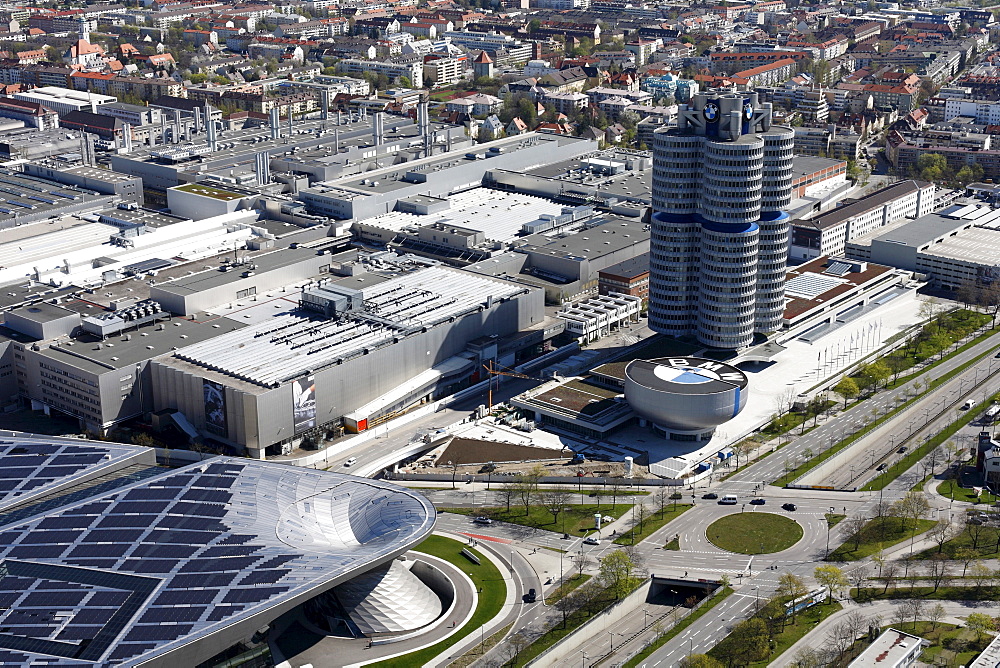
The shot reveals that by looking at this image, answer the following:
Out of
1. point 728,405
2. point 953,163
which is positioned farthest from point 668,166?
point 953,163

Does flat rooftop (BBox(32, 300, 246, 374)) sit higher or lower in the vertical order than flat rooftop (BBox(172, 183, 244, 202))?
lower

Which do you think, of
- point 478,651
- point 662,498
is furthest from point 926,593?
point 478,651

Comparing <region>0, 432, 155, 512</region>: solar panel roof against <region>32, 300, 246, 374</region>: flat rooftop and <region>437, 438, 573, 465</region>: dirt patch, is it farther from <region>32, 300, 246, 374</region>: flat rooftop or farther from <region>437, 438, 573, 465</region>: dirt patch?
<region>437, 438, 573, 465</region>: dirt patch

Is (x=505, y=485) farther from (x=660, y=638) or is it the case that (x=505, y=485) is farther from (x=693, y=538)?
(x=660, y=638)

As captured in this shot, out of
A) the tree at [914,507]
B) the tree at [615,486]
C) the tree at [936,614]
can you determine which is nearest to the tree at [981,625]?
the tree at [936,614]

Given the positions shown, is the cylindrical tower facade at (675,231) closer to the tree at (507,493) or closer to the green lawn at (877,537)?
the tree at (507,493)

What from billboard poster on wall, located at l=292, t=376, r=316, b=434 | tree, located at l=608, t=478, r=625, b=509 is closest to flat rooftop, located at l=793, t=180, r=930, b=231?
tree, located at l=608, t=478, r=625, b=509
